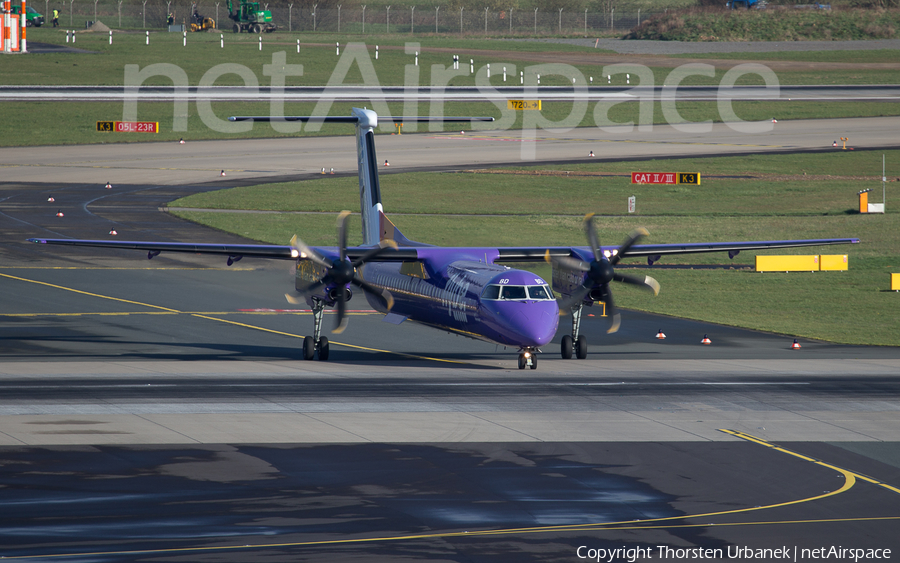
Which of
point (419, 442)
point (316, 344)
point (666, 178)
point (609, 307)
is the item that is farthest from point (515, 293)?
point (666, 178)

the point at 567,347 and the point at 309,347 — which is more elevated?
the point at 567,347

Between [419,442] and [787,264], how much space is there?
35.2 metres

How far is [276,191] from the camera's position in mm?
70438

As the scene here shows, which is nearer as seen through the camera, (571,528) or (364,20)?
(571,528)

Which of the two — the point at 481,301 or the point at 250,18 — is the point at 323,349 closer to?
the point at 481,301

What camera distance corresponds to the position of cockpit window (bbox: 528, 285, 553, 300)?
30.2 metres

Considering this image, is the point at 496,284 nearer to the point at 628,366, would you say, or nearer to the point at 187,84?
the point at 628,366

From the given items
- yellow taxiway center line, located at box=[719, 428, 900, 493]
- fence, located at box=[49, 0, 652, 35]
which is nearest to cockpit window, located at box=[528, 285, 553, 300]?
yellow taxiway center line, located at box=[719, 428, 900, 493]

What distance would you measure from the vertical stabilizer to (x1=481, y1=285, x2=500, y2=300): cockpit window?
9.19 meters

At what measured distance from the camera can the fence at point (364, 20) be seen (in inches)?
6156

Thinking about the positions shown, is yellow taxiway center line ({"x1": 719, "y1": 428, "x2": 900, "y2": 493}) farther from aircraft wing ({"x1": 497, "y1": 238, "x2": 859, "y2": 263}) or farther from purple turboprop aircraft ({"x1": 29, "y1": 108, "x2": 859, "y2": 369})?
aircraft wing ({"x1": 497, "y1": 238, "x2": 859, "y2": 263})

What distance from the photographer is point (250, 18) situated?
470ft

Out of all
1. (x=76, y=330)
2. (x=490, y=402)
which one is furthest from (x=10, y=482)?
(x=76, y=330)

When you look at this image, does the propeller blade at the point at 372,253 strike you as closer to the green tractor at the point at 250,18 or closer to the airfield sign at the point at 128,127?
the airfield sign at the point at 128,127
